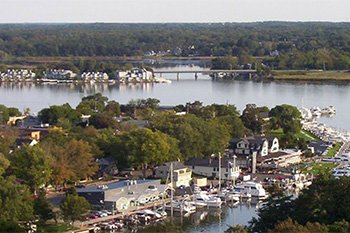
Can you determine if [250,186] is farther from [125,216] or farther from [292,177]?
[125,216]

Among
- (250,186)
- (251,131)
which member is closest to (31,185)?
(250,186)

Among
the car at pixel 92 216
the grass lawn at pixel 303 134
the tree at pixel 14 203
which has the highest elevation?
the tree at pixel 14 203

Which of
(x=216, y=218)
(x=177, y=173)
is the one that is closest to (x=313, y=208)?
(x=216, y=218)

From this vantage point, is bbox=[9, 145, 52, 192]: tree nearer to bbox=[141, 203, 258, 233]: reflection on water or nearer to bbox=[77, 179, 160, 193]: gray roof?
bbox=[77, 179, 160, 193]: gray roof

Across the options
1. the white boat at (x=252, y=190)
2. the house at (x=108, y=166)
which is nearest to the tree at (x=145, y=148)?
the house at (x=108, y=166)

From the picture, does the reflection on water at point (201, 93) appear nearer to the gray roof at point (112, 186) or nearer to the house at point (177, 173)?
the house at point (177, 173)

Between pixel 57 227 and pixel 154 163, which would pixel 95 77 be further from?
pixel 57 227
